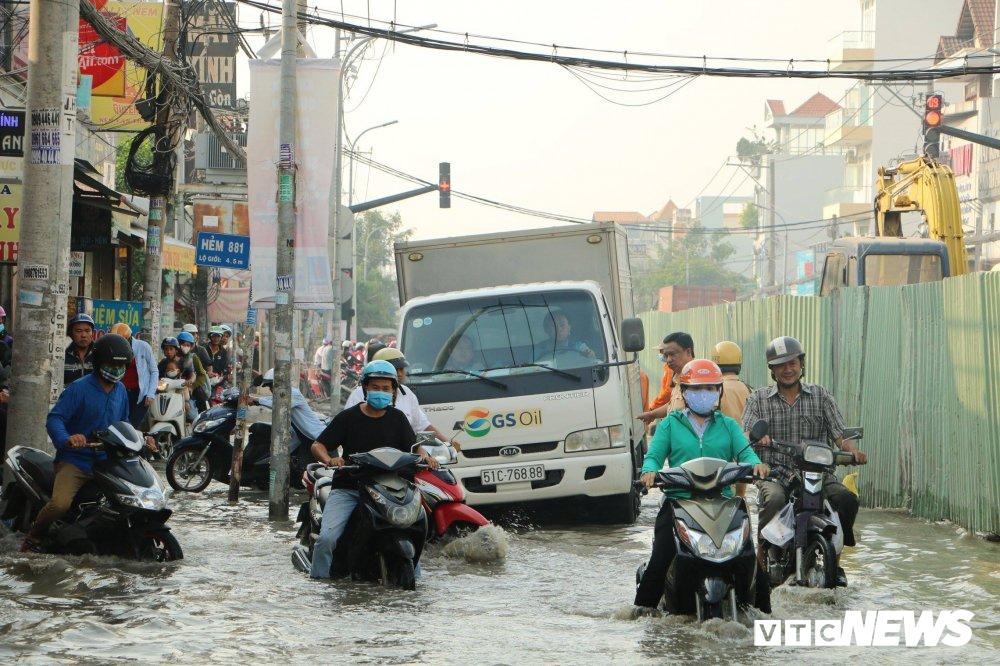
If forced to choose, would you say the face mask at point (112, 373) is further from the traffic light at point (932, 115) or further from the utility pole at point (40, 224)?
the traffic light at point (932, 115)

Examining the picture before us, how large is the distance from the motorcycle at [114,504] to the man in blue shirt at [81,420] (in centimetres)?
10

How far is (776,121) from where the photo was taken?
12900 cm

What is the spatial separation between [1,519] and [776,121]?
4898 inches

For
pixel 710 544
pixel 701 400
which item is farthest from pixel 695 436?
pixel 710 544

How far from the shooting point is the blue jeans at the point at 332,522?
28.2ft

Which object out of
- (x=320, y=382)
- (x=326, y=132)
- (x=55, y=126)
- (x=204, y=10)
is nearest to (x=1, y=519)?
(x=55, y=126)

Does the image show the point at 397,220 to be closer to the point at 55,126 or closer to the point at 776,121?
the point at 776,121

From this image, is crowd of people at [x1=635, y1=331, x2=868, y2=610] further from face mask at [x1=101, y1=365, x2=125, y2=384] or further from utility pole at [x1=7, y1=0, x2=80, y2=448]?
utility pole at [x1=7, y1=0, x2=80, y2=448]

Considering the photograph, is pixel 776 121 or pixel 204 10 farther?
pixel 776 121

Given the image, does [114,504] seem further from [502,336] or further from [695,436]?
[502,336]

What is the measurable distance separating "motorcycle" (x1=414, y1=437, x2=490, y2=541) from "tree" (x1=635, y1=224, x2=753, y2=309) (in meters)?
111

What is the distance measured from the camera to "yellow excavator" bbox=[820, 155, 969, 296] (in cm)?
2116

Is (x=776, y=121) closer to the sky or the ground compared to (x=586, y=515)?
closer to the sky

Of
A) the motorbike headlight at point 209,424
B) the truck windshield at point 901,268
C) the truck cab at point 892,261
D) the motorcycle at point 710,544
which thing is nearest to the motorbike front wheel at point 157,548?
the motorcycle at point 710,544
